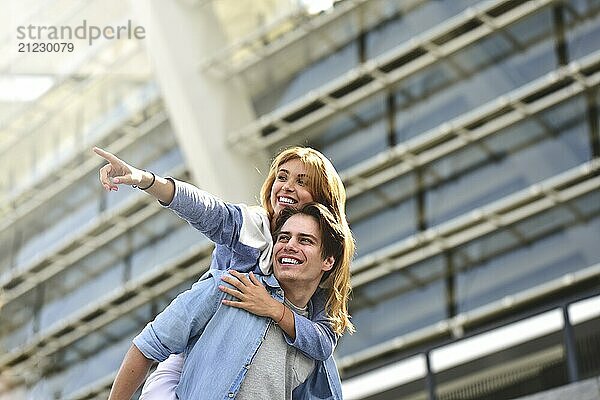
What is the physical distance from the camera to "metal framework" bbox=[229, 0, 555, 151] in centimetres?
1898

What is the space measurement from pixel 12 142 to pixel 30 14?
4.08m

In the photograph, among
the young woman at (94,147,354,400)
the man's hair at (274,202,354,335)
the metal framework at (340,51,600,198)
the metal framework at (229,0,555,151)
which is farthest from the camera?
the metal framework at (229,0,555,151)

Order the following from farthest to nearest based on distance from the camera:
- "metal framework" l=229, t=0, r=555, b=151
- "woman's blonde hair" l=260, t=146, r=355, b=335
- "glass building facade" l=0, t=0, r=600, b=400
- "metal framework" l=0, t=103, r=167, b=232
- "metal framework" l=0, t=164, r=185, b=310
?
1. "metal framework" l=0, t=164, r=185, b=310
2. "metal framework" l=0, t=103, r=167, b=232
3. "metal framework" l=229, t=0, r=555, b=151
4. "glass building facade" l=0, t=0, r=600, b=400
5. "woman's blonde hair" l=260, t=146, r=355, b=335

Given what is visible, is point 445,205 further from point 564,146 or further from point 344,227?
point 344,227

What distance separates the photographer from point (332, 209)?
5.79m

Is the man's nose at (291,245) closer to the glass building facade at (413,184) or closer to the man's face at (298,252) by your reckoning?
the man's face at (298,252)

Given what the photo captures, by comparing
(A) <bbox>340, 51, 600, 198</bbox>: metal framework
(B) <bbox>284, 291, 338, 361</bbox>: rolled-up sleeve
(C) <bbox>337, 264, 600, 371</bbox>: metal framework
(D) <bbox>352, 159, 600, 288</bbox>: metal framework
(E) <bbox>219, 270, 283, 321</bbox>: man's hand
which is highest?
(A) <bbox>340, 51, 600, 198</bbox>: metal framework

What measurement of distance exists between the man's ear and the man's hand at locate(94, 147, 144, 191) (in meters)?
0.96

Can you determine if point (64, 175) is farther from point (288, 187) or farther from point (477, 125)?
point (288, 187)

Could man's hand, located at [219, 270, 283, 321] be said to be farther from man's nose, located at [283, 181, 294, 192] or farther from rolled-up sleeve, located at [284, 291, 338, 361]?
man's nose, located at [283, 181, 294, 192]

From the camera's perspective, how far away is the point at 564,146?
61.4 ft

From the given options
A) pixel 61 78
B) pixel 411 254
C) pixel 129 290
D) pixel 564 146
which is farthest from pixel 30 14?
pixel 564 146

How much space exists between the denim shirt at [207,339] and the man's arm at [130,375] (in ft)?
0.14

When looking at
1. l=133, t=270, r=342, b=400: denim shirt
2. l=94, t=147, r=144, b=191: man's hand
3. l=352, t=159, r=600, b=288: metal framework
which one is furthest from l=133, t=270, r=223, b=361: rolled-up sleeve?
l=352, t=159, r=600, b=288: metal framework
